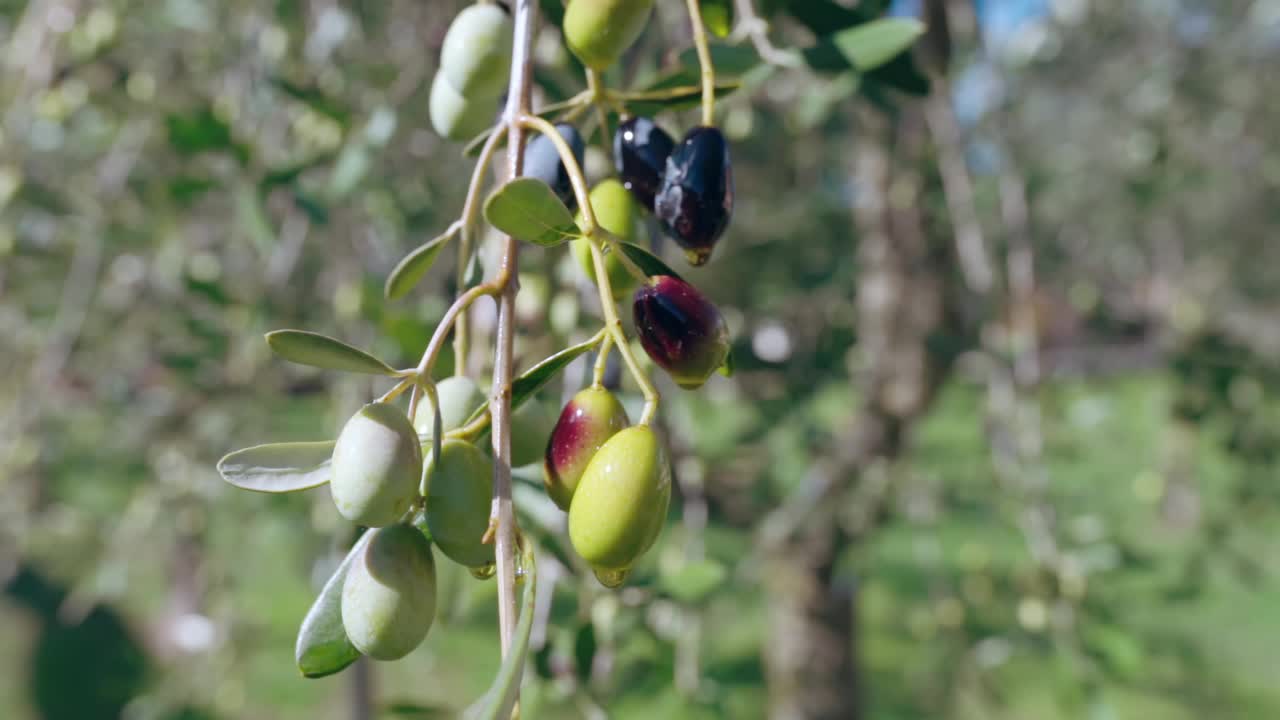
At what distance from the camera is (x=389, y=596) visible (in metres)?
0.42

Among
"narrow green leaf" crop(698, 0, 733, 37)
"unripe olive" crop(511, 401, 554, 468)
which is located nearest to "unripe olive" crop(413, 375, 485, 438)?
"unripe olive" crop(511, 401, 554, 468)

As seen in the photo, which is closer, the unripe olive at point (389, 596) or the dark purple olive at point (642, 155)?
the unripe olive at point (389, 596)

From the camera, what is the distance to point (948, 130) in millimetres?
1415

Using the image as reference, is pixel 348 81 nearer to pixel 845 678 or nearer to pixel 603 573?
pixel 603 573

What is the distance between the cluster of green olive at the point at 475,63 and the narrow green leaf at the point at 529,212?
0.57 feet

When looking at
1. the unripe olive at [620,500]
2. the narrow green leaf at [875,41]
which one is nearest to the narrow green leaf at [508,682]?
the unripe olive at [620,500]

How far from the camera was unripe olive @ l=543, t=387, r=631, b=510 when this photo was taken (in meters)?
0.43

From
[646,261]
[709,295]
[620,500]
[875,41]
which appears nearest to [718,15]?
[875,41]

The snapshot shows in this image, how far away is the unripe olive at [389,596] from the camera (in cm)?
42

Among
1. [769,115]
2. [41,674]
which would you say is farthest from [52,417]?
[41,674]

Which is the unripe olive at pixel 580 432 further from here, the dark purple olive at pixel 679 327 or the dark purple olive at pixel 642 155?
the dark purple olive at pixel 642 155

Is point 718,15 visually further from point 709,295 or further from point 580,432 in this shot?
point 709,295

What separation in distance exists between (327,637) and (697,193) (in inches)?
10.7

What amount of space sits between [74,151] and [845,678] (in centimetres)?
213
